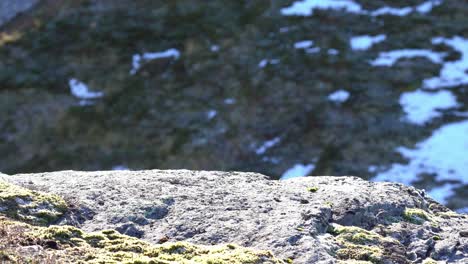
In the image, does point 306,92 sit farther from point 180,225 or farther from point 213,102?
point 180,225

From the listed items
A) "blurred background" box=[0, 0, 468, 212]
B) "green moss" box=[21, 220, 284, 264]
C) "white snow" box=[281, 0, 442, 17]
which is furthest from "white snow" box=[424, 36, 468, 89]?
"green moss" box=[21, 220, 284, 264]

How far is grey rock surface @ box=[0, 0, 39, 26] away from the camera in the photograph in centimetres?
4634

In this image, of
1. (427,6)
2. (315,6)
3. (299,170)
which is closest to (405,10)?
(427,6)

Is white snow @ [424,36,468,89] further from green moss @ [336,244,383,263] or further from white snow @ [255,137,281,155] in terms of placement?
green moss @ [336,244,383,263]

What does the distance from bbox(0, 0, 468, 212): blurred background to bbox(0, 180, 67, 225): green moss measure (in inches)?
751

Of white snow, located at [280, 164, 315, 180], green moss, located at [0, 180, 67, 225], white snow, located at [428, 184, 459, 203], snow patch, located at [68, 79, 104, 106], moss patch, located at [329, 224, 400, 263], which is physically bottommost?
snow patch, located at [68, 79, 104, 106]

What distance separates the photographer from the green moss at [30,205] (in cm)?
882

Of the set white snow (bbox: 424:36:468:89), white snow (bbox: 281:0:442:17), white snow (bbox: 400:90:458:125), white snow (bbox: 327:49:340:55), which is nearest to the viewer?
white snow (bbox: 400:90:458:125)

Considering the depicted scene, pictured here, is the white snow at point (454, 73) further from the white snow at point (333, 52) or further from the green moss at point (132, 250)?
the green moss at point (132, 250)

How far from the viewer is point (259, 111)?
33.5 metres

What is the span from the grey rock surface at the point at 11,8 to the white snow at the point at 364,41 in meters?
21.2

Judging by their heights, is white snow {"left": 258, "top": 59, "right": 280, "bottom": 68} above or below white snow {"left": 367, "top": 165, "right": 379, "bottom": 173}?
below

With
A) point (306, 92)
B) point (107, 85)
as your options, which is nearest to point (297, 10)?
point (306, 92)

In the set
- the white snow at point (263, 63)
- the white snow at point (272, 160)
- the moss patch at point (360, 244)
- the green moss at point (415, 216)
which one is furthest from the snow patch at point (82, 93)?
the moss patch at point (360, 244)
